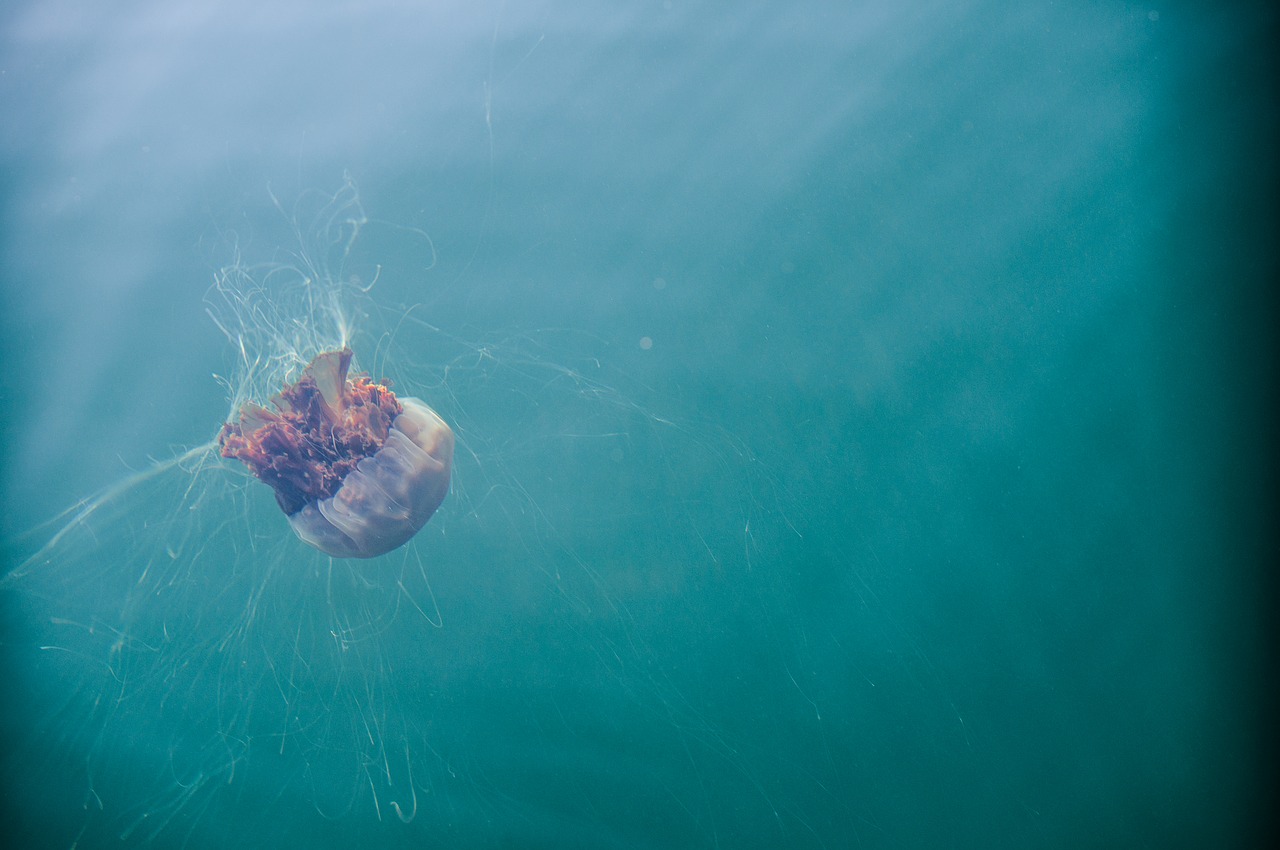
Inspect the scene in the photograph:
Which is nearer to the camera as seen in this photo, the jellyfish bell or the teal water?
the jellyfish bell

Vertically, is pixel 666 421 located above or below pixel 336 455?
below

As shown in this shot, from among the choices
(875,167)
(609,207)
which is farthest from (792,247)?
(609,207)

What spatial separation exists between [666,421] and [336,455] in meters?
1.57

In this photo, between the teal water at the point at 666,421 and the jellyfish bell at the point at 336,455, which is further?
the teal water at the point at 666,421

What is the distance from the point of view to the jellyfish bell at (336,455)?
7.18 feet

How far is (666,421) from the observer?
3.05 metres

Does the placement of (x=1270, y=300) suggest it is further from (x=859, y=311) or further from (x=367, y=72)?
(x=367, y=72)

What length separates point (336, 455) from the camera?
7.25 ft

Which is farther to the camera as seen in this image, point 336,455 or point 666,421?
point 666,421

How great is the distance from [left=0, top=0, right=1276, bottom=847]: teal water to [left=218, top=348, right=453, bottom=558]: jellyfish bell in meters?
0.60

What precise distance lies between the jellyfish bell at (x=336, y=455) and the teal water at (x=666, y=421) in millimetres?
596

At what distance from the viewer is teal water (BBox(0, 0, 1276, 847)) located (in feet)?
9.37

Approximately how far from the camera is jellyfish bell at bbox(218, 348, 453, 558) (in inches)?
86.2

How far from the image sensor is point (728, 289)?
307 cm
